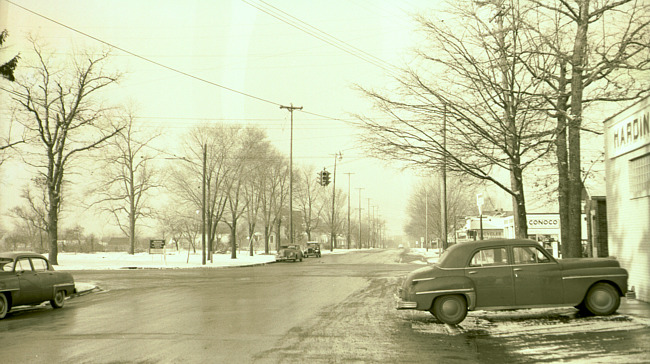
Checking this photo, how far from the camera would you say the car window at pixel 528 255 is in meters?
12.0

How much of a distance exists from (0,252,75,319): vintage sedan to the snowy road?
1.33 ft

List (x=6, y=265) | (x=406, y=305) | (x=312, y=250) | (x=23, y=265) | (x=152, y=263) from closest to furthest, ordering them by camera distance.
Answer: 1. (x=406, y=305)
2. (x=6, y=265)
3. (x=23, y=265)
4. (x=152, y=263)
5. (x=312, y=250)

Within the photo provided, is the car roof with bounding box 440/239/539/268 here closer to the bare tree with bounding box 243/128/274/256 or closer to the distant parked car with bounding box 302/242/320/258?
the bare tree with bounding box 243/128/274/256

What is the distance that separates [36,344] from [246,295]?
8.81 metres

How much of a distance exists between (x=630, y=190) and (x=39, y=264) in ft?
49.8

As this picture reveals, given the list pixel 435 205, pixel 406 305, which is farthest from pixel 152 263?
pixel 435 205

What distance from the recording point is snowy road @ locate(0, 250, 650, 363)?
28.5 ft

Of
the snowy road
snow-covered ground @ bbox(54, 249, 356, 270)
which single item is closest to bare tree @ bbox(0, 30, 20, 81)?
the snowy road

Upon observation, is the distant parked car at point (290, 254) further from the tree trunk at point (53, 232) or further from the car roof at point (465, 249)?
the car roof at point (465, 249)

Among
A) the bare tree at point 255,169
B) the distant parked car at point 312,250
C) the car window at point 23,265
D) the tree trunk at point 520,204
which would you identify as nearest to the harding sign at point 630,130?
the tree trunk at point 520,204

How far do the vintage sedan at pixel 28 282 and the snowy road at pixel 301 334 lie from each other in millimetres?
406

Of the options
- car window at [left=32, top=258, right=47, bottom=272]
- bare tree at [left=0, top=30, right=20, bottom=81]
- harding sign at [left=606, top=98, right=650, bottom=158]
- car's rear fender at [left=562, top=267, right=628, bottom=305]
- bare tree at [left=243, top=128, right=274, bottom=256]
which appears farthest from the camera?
bare tree at [left=243, top=128, right=274, bottom=256]

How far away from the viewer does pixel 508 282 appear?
38.9 ft

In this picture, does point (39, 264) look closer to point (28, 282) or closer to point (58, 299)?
point (28, 282)
